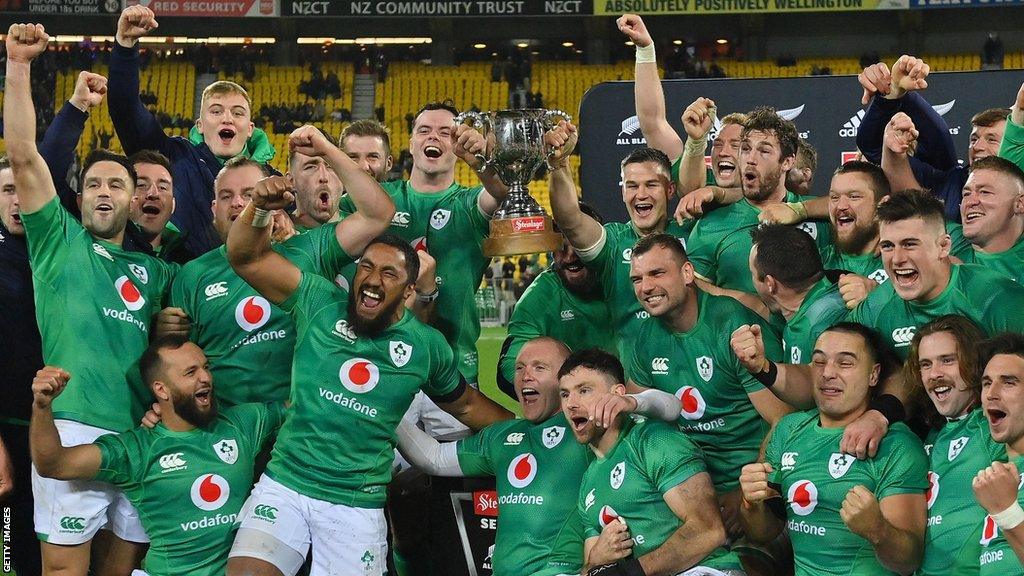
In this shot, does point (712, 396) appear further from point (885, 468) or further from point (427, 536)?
point (427, 536)

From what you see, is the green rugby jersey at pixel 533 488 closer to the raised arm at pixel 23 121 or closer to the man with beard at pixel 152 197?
the man with beard at pixel 152 197

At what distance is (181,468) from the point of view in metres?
5.33

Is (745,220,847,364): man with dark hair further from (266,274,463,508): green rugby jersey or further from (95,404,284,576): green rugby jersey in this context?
(95,404,284,576): green rugby jersey

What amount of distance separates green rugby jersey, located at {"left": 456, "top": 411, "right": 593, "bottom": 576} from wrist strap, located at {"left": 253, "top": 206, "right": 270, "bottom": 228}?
1.35 metres

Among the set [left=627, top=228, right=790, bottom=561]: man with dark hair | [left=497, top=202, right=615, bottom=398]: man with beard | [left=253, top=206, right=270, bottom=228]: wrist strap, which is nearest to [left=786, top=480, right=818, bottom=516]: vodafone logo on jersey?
[left=627, top=228, right=790, bottom=561]: man with dark hair

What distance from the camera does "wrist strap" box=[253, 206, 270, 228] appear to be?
5.13 metres

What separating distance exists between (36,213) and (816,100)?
17.0 feet

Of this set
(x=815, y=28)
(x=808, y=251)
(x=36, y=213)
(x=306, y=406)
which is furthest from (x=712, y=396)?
(x=815, y=28)

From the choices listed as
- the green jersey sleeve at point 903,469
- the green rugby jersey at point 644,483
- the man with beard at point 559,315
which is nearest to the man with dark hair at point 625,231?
the man with beard at point 559,315

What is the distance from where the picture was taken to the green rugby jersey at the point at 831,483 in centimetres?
462

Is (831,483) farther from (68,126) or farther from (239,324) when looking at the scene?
(68,126)

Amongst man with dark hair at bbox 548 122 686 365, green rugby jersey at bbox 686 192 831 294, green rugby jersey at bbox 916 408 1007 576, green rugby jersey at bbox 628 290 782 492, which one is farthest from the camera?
green rugby jersey at bbox 686 192 831 294

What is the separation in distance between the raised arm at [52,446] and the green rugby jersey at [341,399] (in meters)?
0.75

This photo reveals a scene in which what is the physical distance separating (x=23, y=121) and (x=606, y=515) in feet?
9.68
